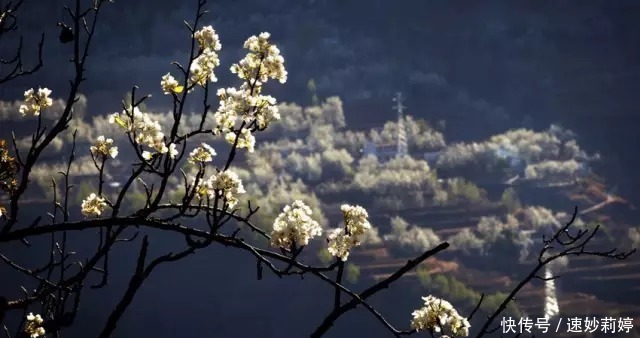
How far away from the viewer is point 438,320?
200 cm

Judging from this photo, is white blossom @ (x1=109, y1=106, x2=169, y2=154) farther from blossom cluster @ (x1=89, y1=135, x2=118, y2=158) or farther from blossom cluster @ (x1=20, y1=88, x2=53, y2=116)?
blossom cluster @ (x1=20, y1=88, x2=53, y2=116)

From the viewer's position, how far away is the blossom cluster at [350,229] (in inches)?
73.5

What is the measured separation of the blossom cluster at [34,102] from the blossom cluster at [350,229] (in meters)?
1.10

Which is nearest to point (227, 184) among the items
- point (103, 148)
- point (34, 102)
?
point (103, 148)

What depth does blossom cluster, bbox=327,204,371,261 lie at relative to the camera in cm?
187

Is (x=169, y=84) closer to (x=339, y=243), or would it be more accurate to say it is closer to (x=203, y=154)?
(x=203, y=154)

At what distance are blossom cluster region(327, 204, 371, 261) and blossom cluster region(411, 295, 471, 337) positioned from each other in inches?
12.8

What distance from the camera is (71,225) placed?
1.68 metres

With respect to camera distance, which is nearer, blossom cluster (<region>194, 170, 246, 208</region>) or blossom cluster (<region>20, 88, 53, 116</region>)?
blossom cluster (<region>194, 170, 246, 208</region>)

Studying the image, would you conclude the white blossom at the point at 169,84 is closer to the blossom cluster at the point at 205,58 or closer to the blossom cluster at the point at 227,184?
the blossom cluster at the point at 205,58

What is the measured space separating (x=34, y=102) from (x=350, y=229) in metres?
1.19

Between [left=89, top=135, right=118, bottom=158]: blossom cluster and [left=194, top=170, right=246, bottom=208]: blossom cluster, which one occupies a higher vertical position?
[left=89, top=135, right=118, bottom=158]: blossom cluster

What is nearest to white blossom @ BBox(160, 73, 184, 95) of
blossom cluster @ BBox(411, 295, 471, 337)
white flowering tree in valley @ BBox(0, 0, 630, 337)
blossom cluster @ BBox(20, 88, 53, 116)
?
white flowering tree in valley @ BBox(0, 0, 630, 337)

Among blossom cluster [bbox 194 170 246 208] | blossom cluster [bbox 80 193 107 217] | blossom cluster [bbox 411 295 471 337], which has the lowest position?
blossom cluster [bbox 411 295 471 337]
